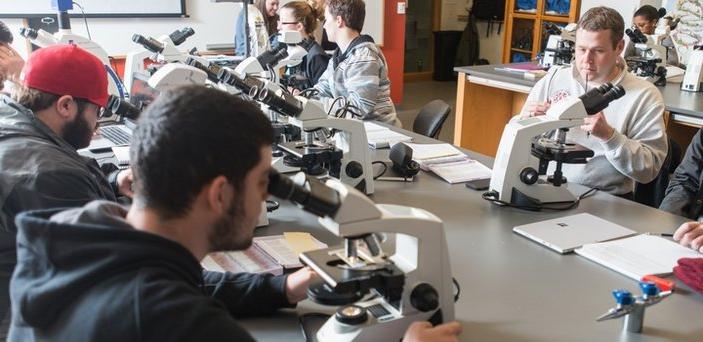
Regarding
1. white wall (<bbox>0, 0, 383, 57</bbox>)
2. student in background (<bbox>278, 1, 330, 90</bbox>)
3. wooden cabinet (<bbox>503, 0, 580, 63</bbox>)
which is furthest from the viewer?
wooden cabinet (<bbox>503, 0, 580, 63</bbox>)

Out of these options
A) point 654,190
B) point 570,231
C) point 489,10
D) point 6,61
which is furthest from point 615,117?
point 489,10

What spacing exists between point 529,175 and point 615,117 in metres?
0.67

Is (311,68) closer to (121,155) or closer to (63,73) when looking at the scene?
Answer: (121,155)

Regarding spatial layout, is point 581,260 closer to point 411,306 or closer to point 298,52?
point 411,306

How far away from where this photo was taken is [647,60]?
4.05 meters

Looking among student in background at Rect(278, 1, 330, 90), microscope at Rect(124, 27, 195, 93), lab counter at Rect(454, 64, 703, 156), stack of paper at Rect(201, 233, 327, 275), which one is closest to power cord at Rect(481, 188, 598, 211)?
stack of paper at Rect(201, 233, 327, 275)

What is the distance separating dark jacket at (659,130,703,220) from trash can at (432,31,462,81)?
636cm

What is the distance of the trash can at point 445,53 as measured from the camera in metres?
8.47

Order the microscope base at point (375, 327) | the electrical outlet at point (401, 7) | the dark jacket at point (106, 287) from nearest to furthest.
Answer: the dark jacket at point (106, 287)
the microscope base at point (375, 327)
the electrical outlet at point (401, 7)

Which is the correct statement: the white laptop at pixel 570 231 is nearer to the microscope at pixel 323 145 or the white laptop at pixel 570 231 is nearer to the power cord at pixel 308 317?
the microscope at pixel 323 145

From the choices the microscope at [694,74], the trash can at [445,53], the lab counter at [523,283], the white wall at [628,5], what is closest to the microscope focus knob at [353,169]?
the lab counter at [523,283]

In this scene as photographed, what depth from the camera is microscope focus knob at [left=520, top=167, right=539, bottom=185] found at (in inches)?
76.5

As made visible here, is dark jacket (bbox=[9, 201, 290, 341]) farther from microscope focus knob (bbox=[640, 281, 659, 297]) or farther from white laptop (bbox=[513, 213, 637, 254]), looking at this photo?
white laptop (bbox=[513, 213, 637, 254])

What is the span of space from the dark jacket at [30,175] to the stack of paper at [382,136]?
130 cm
